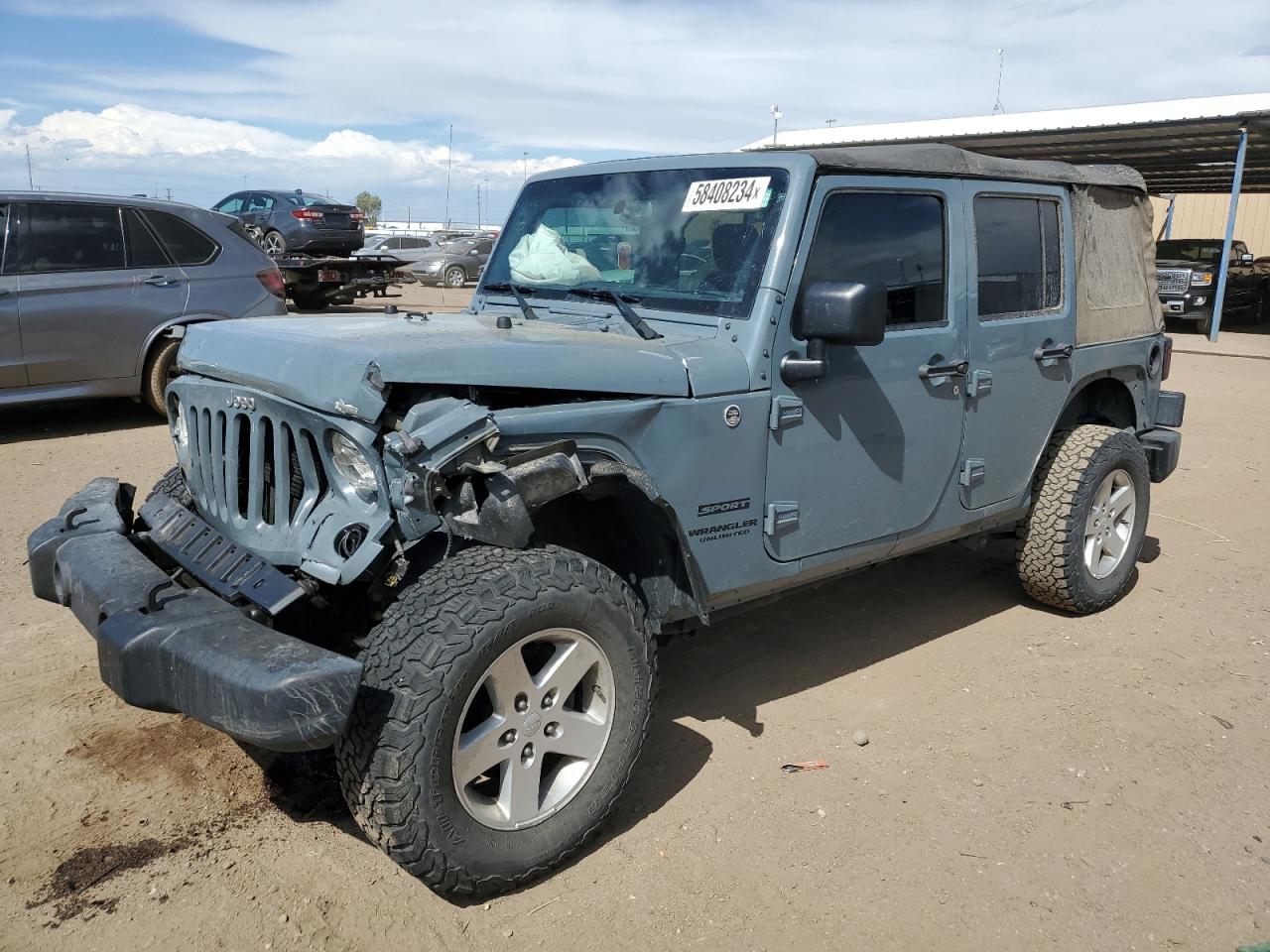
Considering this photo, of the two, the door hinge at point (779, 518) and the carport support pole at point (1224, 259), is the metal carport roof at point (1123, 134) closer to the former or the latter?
the carport support pole at point (1224, 259)

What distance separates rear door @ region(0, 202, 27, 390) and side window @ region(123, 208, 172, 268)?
0.77 metres

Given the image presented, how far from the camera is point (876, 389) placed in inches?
145

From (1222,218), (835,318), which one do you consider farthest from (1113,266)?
(1222,218)

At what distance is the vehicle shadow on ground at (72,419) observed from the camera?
806 cm

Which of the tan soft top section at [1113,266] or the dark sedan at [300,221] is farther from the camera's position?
the dark sedan at [300,221]

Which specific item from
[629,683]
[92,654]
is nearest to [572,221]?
[629,683]

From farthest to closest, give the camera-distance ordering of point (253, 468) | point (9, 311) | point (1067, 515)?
point (9, 311) < point (1067, 515) < point (253, 468)

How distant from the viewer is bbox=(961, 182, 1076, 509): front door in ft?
13.6

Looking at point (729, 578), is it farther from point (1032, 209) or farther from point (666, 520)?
point (1032, 209)

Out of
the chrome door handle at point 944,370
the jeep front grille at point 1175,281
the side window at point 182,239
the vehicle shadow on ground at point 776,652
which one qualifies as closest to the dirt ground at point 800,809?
the vehicle shadow on ground at point 776,652

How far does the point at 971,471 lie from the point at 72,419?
7523 mm

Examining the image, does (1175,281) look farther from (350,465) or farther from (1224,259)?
(350,465)

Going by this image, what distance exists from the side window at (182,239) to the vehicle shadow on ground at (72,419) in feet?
4.54

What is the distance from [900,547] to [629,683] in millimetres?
1539
